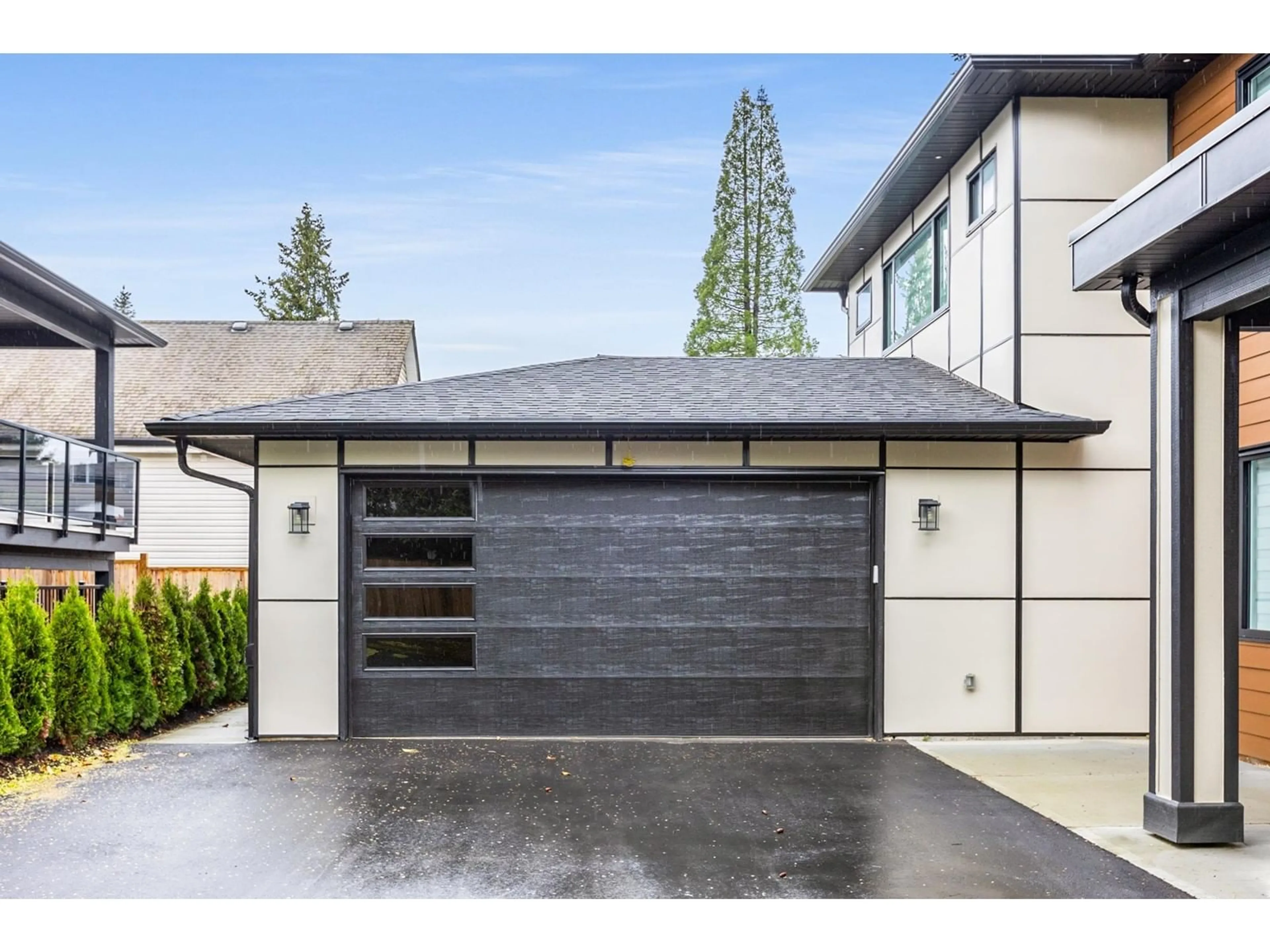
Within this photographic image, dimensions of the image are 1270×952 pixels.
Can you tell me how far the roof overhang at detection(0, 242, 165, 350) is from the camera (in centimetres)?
895

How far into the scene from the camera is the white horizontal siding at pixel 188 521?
1529 centimetres

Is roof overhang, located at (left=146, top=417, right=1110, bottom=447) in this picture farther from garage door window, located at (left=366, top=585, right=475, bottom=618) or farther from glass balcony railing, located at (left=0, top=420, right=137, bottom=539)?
glass balcony railing, located at (left=0, top=420, right=137, bottom=539)

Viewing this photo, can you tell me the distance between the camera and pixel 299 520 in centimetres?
771

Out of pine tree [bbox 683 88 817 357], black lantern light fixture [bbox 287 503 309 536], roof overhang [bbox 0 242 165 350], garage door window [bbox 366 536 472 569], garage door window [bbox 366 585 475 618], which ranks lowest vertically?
garage door window [bbox 366 585 475 618]

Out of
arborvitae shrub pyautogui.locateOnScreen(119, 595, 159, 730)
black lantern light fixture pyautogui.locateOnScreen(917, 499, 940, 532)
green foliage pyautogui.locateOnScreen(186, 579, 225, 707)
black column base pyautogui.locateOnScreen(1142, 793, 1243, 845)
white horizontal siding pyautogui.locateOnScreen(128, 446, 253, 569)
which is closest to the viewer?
black column base pyautogui.locateOnScreen(1142, 793, 1243, 845)

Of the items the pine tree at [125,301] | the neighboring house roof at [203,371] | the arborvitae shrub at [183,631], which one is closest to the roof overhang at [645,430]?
the arborvitae shrub at [183,631]

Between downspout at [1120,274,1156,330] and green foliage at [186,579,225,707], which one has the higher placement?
downspout at [1120,274,1156,330]

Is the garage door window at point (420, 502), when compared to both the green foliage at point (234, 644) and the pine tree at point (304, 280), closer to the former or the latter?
the green foliage at point (234, 644)

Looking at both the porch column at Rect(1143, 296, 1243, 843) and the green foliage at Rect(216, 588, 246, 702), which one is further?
the green foliage at Rect(216, 588, 246, 702)

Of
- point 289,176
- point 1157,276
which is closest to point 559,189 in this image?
point 289,176

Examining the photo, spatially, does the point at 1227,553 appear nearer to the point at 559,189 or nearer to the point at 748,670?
the point at 748,670

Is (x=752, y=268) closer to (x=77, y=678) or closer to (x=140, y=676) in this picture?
(x=140, y=676)

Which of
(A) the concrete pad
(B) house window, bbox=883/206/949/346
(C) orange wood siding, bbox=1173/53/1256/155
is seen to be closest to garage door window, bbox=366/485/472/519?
(A) the concrete pad

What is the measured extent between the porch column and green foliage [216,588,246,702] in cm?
839
